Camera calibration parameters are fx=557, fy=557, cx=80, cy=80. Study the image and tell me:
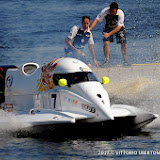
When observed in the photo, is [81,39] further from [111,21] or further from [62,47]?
[62,47]

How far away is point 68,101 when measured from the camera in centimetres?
1289

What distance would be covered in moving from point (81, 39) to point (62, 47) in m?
10.5

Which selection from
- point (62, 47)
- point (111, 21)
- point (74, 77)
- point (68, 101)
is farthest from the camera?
point (62, 47)

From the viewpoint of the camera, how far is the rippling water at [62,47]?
11.3 m

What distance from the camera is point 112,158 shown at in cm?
1070

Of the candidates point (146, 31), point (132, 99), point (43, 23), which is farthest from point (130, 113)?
point (43, 23)

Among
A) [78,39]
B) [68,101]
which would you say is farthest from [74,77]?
[78,39]

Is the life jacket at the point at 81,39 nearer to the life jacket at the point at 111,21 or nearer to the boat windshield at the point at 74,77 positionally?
the life jacket at the point at 111,21

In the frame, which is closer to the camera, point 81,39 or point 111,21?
point 81,39

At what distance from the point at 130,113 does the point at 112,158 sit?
2544 millimetres

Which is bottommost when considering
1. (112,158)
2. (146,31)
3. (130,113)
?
(112,158)

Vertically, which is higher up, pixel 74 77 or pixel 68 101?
pixel 74 77

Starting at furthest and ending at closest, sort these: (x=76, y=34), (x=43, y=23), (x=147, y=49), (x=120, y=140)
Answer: (x=43, y=23) < (x=147, y=49) < (x=76, y=34) < (x=120, y=140)

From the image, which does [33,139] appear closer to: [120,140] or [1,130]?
[1,130]
